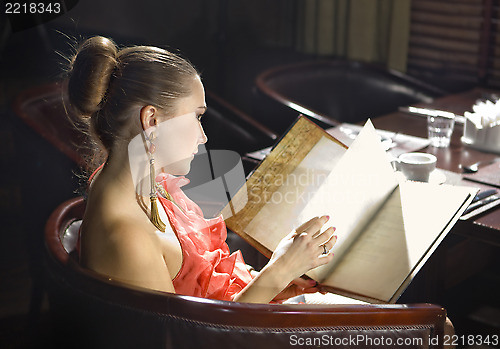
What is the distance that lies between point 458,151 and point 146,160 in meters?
1.30

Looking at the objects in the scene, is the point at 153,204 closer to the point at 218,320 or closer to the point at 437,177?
the point at 218,320

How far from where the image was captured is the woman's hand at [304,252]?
122cm

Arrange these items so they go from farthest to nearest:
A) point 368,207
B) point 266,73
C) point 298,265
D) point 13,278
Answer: point 266,73 → point 13,278 → point 368,207 → point 298,265

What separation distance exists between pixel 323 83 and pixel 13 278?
174cm

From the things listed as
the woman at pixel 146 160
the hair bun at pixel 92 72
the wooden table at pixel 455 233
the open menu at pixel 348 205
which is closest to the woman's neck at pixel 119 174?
the woman at pixel 146 160

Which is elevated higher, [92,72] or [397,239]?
[92,72]

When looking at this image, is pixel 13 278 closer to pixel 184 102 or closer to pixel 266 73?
pixel 266 73

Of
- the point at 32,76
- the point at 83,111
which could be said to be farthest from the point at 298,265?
the point at 32,76

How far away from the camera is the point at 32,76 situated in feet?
16.1

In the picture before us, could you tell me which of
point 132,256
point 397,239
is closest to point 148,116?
point 132,256

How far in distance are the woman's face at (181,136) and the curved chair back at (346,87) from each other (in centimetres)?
173

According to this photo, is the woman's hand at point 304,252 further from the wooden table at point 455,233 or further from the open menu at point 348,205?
the wooden table at point 455,233

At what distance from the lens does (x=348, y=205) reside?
1.34 metres

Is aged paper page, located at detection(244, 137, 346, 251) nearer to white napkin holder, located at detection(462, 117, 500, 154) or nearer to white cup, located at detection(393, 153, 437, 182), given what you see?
white cup, located at detection(393, 153, 437, 182)
